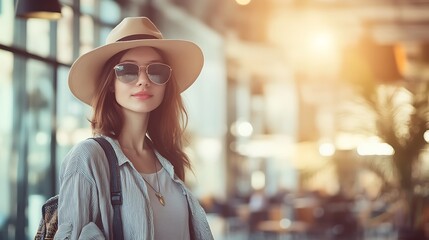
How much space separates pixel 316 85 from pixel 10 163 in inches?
511

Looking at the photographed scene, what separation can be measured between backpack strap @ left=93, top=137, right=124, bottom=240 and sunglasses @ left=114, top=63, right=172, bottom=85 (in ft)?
0.52

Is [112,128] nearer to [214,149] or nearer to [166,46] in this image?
[166,46]

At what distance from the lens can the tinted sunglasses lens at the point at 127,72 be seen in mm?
1928

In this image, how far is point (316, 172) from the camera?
9.51 metres

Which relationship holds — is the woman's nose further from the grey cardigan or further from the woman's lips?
the grey cardigan

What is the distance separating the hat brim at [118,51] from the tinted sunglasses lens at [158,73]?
53mm

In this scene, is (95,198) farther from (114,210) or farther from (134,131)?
(134,131)

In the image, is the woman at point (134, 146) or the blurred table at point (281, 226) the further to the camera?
the blurred table at point (281, 226)

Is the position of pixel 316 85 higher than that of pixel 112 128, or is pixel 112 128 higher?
pixel 316 85

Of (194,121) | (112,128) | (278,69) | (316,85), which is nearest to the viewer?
(112,128)

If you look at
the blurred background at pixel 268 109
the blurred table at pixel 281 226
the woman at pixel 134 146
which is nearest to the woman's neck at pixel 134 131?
the woman at pixel 134 146

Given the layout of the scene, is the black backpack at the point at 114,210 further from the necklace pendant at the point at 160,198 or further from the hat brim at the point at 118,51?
the hat brim at the point at 118,51

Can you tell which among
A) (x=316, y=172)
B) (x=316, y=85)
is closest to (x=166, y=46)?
(x=316, y=172)

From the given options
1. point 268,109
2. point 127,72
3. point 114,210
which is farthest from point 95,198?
point 268,109
